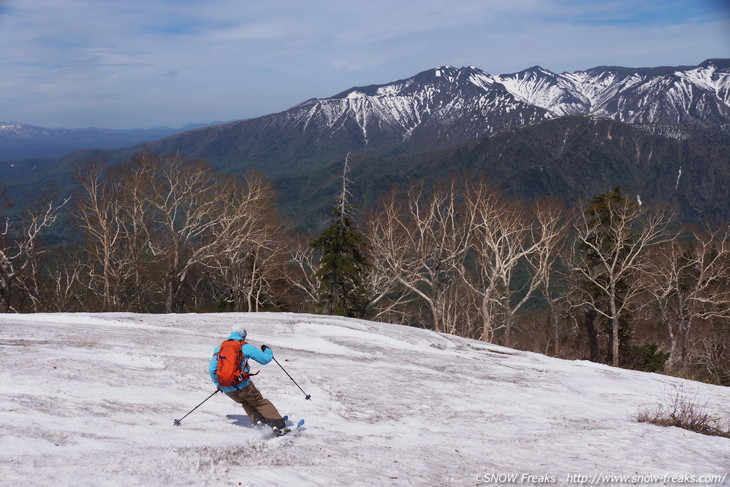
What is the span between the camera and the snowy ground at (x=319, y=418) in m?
7.00

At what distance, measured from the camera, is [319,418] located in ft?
32.9

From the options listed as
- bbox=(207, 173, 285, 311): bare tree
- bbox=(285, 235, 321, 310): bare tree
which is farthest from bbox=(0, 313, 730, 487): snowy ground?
bbox=(285, 235, 321, 310): bare tree

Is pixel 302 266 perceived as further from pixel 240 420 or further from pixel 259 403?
pixel 259 403

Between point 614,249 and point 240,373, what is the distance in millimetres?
30104

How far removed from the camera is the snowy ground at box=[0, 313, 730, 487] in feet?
23.0

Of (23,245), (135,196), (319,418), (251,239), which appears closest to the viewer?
(319,418)

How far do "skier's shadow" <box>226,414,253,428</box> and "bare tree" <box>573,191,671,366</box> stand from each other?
26958 millimetres

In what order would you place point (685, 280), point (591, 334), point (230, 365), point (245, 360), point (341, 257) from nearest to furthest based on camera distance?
1. point (230, 365)
2. point (245, 360)
3. point (341, 257)
4. point (591, 334)
5. point (685, 280)

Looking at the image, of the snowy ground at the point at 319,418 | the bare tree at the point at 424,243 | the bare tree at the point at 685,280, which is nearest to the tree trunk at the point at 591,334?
the bare tree at the point at 685,280

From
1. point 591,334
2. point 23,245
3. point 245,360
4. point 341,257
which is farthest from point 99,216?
point 591,334

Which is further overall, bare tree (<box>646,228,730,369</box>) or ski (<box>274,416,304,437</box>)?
bare tree (<box>646,228,730,369</box>)

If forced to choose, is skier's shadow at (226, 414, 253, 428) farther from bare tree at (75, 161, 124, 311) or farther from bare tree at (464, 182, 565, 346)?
bare tree at (75, 161, 124, 311)

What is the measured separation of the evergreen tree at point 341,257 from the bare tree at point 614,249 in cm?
1451

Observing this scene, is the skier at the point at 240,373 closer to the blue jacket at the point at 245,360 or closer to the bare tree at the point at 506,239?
the blue jacket at the point at 245,360
